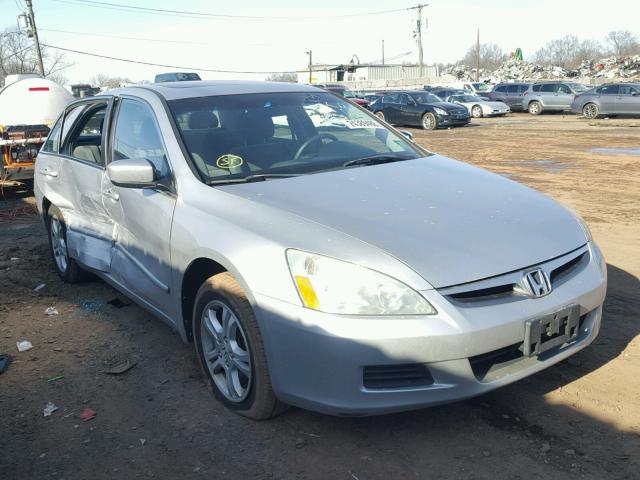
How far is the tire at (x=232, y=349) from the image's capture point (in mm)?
2980

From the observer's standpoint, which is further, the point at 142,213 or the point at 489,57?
the point at 489,57

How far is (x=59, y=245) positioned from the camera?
18.7 feet

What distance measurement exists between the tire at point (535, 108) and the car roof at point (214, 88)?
96.3 feet

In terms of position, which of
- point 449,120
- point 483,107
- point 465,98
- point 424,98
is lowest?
point 449,120

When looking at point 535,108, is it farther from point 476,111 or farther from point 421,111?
point 421,111

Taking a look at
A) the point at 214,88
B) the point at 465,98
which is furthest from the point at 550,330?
the point at 465,98

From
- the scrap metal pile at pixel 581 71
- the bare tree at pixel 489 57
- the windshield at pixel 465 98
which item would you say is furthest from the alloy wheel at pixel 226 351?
the bare tree at pixel 489 57

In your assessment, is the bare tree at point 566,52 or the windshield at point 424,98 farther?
the bare tree at point 566,52

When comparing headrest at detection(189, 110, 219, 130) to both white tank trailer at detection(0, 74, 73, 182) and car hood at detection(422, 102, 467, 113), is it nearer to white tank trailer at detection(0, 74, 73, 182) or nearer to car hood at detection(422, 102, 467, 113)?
white tank trailer at detection(0, 74, 73, 182)

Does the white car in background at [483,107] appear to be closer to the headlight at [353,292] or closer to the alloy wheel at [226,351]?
the alloy wheel at [226,351]

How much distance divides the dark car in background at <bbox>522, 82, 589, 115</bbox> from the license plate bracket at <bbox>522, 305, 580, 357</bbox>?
29.6 metres

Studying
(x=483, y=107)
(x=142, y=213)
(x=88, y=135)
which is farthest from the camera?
(x=483, y=107)

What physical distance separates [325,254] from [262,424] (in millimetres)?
1007

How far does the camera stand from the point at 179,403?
345 centimetres
